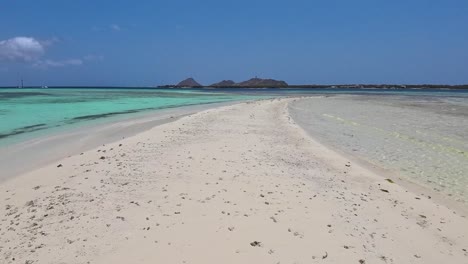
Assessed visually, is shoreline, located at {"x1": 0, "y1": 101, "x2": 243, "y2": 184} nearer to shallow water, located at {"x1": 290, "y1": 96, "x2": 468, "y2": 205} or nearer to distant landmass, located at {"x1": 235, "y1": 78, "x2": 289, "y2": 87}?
shallow water, located at {"x1": 290, "y1": 96, "x2": 468, "y2": 205}

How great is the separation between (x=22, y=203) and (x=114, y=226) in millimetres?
1721

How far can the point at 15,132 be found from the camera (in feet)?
45.0

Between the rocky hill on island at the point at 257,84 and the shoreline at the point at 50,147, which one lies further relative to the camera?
the rocky hill on island at the point at 257,84

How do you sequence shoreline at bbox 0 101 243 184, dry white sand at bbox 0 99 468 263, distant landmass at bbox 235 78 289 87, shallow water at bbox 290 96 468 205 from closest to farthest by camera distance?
dry white sand at bbox 0 99 468 263, shallow water at bbox 290 96 468 205, shoreline at bbox 0 101 243 184, distant landmass at bbox 235 78 289 87

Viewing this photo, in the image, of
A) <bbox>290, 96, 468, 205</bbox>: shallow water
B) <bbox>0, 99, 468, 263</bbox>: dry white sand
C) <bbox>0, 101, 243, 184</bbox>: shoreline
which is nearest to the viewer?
<bbox>0, 99, 468, 263</bbox>: dry white sand

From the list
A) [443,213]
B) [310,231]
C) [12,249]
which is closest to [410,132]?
[443,213]

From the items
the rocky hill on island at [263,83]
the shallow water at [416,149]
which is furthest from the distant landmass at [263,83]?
the shallow water at [416,149]

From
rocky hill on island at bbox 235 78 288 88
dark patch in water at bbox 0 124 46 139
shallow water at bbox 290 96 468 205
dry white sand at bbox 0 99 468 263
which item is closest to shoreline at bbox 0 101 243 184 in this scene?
dry white sand at bbox 0 99 468 263

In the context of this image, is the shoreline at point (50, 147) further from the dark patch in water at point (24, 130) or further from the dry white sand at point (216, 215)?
the dark patch in water at point (24, 130)

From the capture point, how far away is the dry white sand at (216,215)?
390 centimetres

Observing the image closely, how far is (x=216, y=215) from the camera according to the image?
486 centimetres

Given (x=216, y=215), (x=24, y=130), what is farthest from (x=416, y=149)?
(x=24, y=130)

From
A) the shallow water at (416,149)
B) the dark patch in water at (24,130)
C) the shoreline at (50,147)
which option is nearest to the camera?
the shallow water at (416,149)

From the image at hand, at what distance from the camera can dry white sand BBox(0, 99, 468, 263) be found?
3.90m
